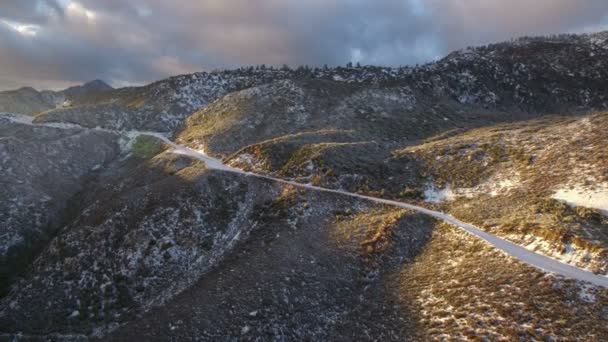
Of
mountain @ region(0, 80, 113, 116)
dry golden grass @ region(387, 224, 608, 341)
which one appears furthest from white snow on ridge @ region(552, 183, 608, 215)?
mountain @ region(0, 80, 113, 116)

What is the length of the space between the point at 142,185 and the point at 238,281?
84.0ft

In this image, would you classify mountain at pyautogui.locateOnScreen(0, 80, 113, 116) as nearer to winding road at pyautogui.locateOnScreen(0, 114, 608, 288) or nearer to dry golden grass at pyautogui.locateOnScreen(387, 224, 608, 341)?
winding road at pyautogui.locateOnScreen(0, 114, 608, 288)

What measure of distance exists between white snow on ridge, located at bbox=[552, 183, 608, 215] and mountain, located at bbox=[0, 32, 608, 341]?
17cm

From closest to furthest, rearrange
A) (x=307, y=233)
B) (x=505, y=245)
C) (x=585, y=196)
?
(x=505, y=245) < (x=585, y=196) < (x=307, y=233)

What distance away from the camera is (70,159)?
61125 millimetres

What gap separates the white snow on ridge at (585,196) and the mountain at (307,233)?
0.57 feet

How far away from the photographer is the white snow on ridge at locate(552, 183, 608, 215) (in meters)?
29.1

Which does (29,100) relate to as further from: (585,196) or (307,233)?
(585,196)

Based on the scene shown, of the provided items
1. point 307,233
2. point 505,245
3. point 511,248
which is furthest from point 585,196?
point 307,233

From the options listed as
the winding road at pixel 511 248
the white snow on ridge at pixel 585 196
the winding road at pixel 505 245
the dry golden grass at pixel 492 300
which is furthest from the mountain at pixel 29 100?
the white snow on ridge at pixel 585 196

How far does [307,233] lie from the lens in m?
32.6

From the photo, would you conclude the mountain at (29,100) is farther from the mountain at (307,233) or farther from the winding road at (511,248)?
the winding road at (511,248)

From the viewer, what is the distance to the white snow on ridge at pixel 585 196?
2914 cm

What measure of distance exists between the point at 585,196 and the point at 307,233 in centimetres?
2203
